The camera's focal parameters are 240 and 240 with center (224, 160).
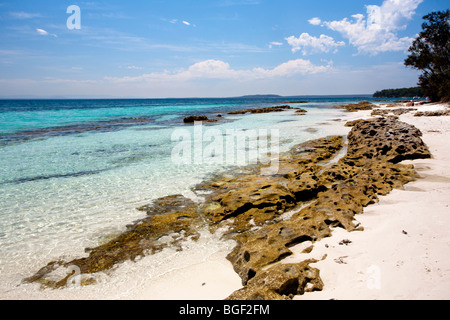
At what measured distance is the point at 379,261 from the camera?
349 cm

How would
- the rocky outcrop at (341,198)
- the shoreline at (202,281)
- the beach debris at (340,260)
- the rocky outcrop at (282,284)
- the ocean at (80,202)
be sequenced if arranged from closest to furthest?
the rocky outcrop at (282,284) → the beach debris at (340,260) → the shoreline at (202,281) → the rocky outcrop at (341,198) → the ocean at (80,202)

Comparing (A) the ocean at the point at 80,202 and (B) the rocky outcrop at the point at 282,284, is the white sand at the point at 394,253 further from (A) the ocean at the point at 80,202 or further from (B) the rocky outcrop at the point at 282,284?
(A) the ocean at the point at 80,202

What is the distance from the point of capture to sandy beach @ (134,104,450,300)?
294 cm

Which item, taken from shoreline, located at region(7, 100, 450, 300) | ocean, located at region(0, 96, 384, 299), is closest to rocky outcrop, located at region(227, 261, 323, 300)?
shoreline, located at region(7, 100, 450, 300)

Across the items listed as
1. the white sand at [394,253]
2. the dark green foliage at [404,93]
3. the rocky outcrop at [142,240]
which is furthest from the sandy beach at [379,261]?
the dark green foliage at [404,93]

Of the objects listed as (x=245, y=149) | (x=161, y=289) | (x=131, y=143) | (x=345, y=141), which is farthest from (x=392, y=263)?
(x=131, y=143)

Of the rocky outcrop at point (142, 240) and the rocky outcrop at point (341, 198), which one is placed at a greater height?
the rocky outcrop at point (341, 198)

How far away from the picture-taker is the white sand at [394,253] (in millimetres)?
2891

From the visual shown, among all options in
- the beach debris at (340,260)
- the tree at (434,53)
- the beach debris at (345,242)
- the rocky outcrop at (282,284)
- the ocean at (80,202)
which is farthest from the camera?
the tree at (434,53)

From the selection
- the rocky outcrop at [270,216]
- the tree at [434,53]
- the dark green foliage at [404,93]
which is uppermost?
the dark green foliage at [404,93]

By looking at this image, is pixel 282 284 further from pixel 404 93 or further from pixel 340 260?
pixel 404 93

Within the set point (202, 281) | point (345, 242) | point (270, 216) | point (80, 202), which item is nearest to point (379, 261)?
point (345, 242)

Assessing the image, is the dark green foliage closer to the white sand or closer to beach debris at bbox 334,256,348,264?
the white sand

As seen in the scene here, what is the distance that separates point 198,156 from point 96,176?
17.7ft
